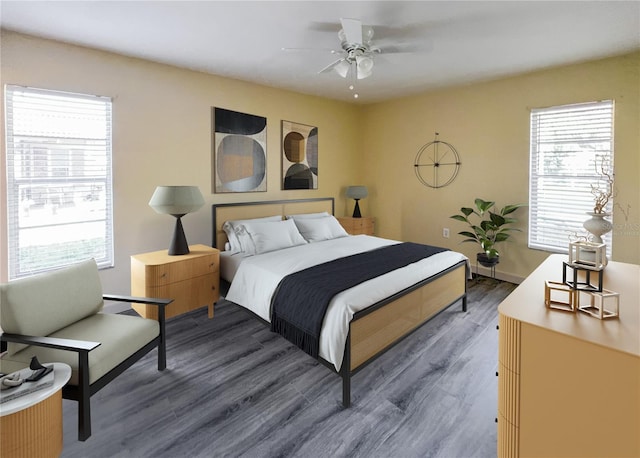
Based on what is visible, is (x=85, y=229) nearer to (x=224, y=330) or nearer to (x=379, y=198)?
(x=224, y=330)

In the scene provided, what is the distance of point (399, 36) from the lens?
10.0 ft

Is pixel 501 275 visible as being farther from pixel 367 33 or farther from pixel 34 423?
pixel 34 423

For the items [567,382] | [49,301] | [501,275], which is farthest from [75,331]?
[501,275]

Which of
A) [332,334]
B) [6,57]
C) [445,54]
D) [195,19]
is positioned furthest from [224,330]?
[445,54]

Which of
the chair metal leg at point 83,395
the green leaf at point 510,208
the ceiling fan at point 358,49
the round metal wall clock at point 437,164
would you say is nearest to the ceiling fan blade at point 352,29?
the ceiling fan at point 358,49

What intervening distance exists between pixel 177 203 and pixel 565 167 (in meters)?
4.46

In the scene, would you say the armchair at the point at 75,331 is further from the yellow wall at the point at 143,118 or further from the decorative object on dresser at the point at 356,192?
the decorative object on dresser at the point at 356,192

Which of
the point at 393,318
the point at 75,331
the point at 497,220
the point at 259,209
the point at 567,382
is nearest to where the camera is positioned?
the point at 567,382

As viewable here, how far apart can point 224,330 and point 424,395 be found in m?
1.89

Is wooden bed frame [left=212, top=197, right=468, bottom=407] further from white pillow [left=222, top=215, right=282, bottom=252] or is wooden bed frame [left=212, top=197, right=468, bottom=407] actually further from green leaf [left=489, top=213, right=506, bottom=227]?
green leaf [left=489, top=213, right=506, bottom=227]

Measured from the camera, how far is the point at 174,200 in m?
3.22

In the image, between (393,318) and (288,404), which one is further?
(393,318)

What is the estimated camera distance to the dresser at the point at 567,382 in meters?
1.09

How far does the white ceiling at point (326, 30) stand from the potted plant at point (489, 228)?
169 centimetres
